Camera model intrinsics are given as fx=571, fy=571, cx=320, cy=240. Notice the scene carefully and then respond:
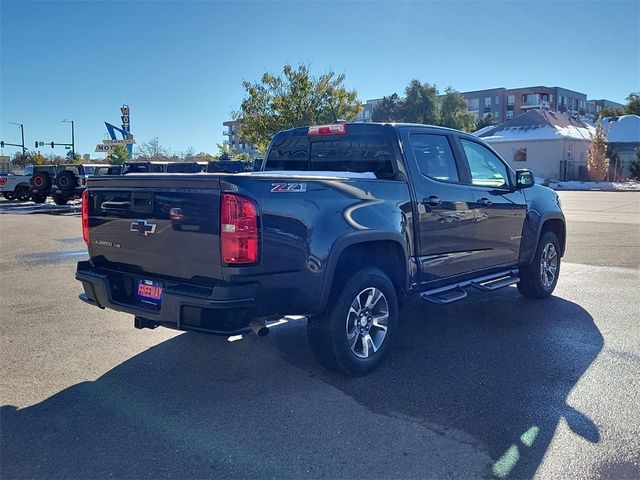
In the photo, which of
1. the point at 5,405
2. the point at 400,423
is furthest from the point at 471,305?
the point at 5,405

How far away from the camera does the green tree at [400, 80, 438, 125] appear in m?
55.3

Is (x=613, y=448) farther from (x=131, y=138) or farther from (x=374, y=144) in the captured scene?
(x=131, y=138)

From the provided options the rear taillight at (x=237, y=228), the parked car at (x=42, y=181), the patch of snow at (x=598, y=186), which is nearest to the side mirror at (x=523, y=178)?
the rear taillight at (x=237, y=228)

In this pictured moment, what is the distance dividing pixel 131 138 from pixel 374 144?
32.1 m

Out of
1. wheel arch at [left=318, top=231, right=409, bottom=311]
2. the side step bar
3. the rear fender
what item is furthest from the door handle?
the side step bar

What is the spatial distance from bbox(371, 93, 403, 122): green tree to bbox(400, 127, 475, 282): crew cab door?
52.2m

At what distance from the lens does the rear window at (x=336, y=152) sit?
5.12 metres

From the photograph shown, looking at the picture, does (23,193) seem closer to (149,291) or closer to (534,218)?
(534,218)

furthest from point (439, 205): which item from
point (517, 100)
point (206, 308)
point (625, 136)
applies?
point (517, 100)

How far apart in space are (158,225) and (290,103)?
25.0m

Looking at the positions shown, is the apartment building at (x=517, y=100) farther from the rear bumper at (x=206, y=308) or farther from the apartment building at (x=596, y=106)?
the rear bumper at (x=206, y=308)

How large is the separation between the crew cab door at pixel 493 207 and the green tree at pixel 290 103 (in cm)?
2212

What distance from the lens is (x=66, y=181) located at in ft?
78.9

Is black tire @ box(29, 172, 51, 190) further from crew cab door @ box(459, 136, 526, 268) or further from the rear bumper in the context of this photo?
the rear bumper
